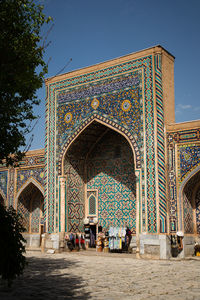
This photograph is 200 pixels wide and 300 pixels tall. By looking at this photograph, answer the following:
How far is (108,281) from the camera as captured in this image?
658 cm

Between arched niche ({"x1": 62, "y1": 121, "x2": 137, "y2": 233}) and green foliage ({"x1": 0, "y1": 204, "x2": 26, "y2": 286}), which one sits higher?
arched niche ({"x1": 62, "y1": 121, "x2": 137, "y2": 233})

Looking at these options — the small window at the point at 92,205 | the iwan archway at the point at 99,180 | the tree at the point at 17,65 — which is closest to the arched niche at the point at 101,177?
the iwan archway at the point at 99,180

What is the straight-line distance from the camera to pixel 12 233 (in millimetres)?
4301

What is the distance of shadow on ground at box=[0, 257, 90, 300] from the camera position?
531 cm

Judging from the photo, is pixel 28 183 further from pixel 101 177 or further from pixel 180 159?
pixel 180 159

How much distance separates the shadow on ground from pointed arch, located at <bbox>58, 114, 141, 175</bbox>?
4339 millimetres

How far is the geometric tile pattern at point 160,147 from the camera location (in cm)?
1059

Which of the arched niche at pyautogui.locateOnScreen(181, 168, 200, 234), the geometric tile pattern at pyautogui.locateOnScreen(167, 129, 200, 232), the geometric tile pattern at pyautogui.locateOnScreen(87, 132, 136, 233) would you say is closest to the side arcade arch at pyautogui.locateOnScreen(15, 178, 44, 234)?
the geometric tile pattern at pyautogui.locateOnScreen(87, 132, 136, 233)

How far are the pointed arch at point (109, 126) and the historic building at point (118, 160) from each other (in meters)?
0.03

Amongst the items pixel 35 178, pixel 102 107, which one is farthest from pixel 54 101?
pixel 35 178

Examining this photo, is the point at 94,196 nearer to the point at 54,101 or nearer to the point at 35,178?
the point at 35,178

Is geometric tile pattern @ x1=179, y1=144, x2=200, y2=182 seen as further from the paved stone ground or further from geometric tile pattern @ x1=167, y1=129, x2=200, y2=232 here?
the paved stone ground

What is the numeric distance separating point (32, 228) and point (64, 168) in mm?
4239

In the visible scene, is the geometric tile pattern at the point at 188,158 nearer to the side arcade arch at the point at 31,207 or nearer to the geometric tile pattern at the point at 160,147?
the geometric tile pattern at the point at 160,147
